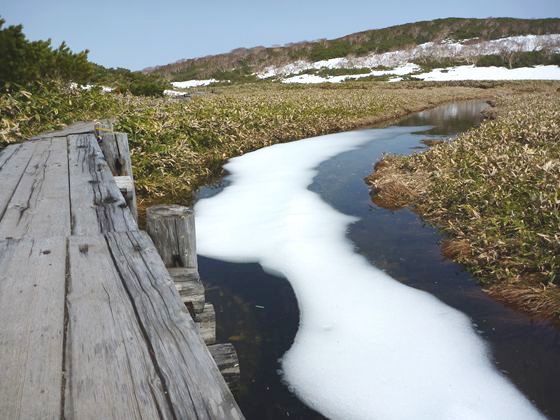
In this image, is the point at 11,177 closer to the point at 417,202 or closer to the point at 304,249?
the point at 304,249

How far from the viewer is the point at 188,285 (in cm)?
289

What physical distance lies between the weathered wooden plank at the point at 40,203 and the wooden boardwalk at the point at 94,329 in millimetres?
17

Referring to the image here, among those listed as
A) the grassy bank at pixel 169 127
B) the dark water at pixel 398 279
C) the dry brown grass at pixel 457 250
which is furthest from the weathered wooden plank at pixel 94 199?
the dry brown grass at pixel 457 250

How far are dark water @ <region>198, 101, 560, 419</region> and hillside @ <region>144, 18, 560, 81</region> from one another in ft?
297

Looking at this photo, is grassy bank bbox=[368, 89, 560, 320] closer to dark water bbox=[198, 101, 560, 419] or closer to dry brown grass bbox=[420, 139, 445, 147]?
dark water bbox=[198, 101, 560, 419]

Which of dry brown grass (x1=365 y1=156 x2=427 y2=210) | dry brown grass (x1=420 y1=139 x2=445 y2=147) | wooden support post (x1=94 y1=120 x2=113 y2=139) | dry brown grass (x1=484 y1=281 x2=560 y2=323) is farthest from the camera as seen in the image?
dry brown grass (x1=420 y1=139 x2=445 y2=147)

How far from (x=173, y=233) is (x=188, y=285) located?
38cm

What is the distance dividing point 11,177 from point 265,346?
3326 mm

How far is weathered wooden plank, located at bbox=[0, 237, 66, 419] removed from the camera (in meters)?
1.47

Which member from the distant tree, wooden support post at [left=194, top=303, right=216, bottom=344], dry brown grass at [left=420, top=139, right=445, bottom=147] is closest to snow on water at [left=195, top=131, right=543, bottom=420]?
wooden support post at [left=194, top=303, right=216, bottom=344]

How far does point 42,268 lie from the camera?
2408mm

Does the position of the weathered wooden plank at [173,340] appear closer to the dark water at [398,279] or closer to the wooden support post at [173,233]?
the wooden support post at [173,233]

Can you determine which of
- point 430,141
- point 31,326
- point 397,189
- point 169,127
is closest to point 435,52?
point 430,141

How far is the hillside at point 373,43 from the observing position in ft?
346
